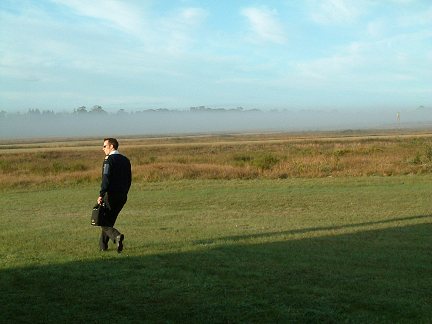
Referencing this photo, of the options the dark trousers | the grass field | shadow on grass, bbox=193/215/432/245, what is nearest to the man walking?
the dark trousers

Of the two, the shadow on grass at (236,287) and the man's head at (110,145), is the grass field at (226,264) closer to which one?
the shadow on grass at (236,287)

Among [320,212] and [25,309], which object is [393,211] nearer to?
[320,212]

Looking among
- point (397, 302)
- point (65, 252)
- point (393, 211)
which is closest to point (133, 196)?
point (393, 211)

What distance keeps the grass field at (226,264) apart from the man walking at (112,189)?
0.29 m

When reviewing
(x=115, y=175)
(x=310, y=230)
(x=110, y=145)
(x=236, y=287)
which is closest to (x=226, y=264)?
(x=236, y=287)

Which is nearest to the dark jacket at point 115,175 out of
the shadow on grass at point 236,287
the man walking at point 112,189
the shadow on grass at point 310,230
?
the man walking at point 112,189

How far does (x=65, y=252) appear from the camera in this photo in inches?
388

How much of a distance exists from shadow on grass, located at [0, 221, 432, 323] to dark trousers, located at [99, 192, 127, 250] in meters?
0.56

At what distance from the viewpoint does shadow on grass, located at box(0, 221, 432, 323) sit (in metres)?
6.16

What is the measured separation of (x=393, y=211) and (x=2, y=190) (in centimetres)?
1609

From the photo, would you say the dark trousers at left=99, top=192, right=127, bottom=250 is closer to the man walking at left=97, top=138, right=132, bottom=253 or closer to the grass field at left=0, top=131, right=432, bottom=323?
the man walking at left=97, top=138, right=132, bottom=253

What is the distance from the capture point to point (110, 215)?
9.80 metres

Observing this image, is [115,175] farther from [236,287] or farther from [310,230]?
[310,230]

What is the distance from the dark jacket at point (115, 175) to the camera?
9.66 meters
